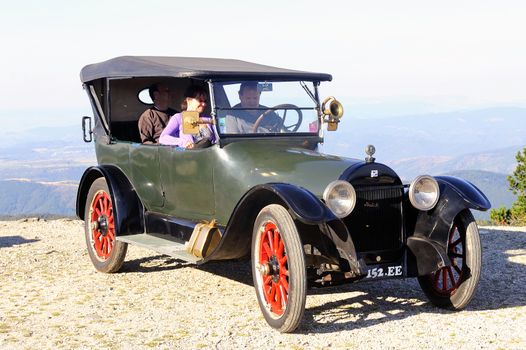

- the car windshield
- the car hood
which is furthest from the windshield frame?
the car hood

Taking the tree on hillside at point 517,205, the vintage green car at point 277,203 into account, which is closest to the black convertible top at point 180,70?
the vintage green car at point 277,203

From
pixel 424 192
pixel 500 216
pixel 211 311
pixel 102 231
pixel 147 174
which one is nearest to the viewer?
pixel 424 192

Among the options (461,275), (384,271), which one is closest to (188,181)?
(384,271)

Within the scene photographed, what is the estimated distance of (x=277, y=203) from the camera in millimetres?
5469

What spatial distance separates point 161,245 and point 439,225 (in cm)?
260

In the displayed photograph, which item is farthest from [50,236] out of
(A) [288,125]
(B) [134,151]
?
(A) [288,125]

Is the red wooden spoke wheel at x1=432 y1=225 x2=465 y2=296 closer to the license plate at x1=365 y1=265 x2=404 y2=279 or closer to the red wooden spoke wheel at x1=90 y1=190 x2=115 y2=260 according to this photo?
the license plate at x1=365 y1=265 x2=404 y2=279

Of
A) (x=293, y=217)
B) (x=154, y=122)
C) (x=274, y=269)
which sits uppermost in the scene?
(x=154, y=122)

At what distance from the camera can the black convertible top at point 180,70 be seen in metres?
6.48

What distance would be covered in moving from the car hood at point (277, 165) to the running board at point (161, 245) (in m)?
0.74

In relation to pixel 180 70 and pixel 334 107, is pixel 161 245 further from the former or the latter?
pixel 334 107

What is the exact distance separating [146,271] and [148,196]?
0.94 m

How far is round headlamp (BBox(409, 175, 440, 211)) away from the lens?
5621 mm

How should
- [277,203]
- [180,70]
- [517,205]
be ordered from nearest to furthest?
[277,203] → [180,70] → [517,205]
